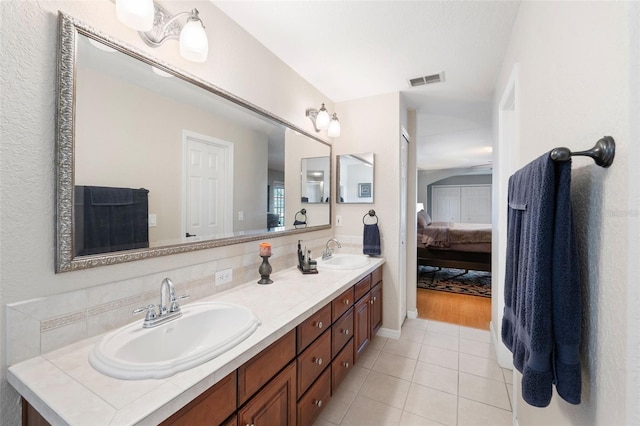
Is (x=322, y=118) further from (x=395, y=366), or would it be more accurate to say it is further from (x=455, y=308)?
(x=455, y=308)

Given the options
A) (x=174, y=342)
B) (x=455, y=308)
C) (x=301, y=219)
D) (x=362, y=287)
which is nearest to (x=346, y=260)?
(x=362, y=287)

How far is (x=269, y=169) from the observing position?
6.53 feet

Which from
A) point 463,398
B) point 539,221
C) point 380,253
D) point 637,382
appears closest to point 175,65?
point 539,221

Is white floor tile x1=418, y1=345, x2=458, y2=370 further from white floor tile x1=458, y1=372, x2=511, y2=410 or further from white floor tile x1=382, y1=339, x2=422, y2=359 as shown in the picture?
white floor tile x1=458, y1=372, x2=511, y2=410

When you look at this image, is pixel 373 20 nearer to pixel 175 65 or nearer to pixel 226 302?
pixel 175 65

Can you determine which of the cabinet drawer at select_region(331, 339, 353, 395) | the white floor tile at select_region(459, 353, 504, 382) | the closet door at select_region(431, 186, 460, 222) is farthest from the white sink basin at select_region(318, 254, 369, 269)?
the closet door at select_region(431, 186, 460, 222)

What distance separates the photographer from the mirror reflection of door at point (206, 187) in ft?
4.56

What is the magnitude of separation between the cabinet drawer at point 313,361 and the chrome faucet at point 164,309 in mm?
620

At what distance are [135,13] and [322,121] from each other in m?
1.58

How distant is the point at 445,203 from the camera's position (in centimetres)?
862

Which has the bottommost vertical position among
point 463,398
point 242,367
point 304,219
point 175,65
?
point 463,398

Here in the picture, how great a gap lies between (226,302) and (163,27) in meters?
1.34

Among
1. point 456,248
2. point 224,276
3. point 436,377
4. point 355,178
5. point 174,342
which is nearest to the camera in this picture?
point 174,342

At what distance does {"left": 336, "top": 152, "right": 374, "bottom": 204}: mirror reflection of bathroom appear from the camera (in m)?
2.71
